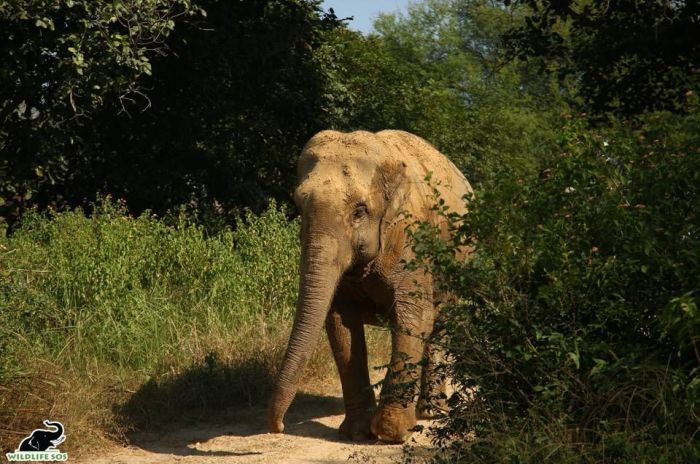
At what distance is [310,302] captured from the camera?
8.59 m

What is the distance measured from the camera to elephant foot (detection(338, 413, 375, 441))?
932 centimetres

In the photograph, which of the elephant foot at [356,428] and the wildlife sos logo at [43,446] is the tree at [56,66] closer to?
the wildlife sos logo at [43,446]

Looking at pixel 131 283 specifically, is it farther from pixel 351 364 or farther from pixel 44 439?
pixel 44 439

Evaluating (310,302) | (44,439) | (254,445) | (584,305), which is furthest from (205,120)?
(584,305)

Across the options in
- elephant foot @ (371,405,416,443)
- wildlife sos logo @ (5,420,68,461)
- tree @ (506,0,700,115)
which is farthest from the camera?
tree @ (506,0,700,115)

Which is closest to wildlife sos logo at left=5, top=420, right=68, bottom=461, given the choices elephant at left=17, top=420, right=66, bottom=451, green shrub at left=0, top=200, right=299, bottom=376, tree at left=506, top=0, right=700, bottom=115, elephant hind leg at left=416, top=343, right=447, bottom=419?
elephant at left=17, top=420, right=66, bottom=451

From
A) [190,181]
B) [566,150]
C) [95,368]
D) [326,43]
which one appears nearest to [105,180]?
[190,181]

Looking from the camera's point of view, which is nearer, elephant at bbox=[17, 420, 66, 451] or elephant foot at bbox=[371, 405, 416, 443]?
elephant at bbox=[17, 420, 66, 451]

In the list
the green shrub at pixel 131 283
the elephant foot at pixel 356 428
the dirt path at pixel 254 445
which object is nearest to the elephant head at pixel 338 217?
the dirt path at pixel 254 445

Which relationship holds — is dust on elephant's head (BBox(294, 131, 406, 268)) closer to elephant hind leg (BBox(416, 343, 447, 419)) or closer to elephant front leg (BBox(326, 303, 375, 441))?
elephant front leg (BBox(326, 303, 375, 441))

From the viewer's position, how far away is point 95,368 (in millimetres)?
10211

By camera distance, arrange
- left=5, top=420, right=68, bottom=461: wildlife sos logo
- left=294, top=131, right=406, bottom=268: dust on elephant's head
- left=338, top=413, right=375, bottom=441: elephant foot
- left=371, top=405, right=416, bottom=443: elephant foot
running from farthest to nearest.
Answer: left=338, top=413, right=375, bottom=441: elephant foot
left=371, top=405, right=416, bottom=443: elephant foot
left=294, top=131, right=406, bottom=268: dust on elephant's head
left=5, top=420, right=68, bottom=461: wildlife sos logo

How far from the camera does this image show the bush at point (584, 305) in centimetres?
641

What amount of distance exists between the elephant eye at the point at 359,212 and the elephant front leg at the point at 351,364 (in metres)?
0.92
